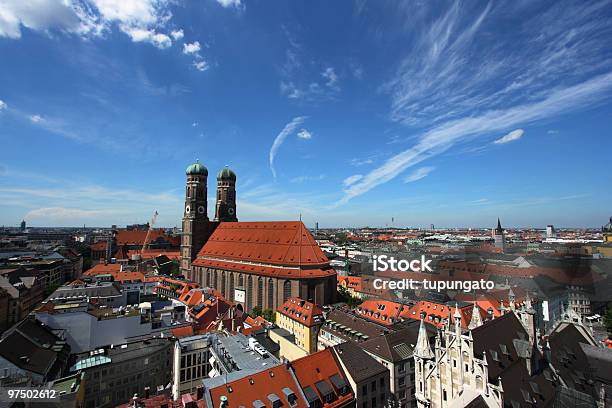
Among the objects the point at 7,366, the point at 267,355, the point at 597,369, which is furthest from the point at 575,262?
the point at 7,366

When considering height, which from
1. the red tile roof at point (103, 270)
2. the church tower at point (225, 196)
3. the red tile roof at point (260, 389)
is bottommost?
the red tile roof at point (260, 389)

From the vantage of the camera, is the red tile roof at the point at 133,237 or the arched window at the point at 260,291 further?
the red tile roof at the point at 133,237

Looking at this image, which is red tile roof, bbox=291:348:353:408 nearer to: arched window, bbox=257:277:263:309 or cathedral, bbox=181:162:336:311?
cathedral, bbox=181:162:336:311

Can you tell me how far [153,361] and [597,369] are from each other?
156 ft

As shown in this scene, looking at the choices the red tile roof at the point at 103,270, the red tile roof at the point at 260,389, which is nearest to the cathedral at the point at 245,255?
the red tile roof at the point at 103,270

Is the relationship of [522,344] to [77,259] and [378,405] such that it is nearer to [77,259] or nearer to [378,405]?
[378,405]

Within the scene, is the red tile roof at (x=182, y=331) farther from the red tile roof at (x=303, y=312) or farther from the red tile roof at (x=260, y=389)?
the red tile roof at (x=260, y=389)

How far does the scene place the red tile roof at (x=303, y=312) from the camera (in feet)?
155

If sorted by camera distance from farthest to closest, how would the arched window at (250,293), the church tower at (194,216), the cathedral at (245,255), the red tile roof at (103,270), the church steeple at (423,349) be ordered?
the church tower at (194,216)
the red tile roof at (103,270)
the arched window at (250,293)
the cathedral at (245,255)
the church steeple at (423,349)

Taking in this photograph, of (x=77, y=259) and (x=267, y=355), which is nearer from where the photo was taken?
(x=267, y=355)

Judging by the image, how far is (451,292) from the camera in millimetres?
62312

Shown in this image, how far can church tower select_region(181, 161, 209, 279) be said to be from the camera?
9081 cm

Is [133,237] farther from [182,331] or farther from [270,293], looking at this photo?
[182,331]

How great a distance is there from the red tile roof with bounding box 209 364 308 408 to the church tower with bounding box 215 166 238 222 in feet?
255
